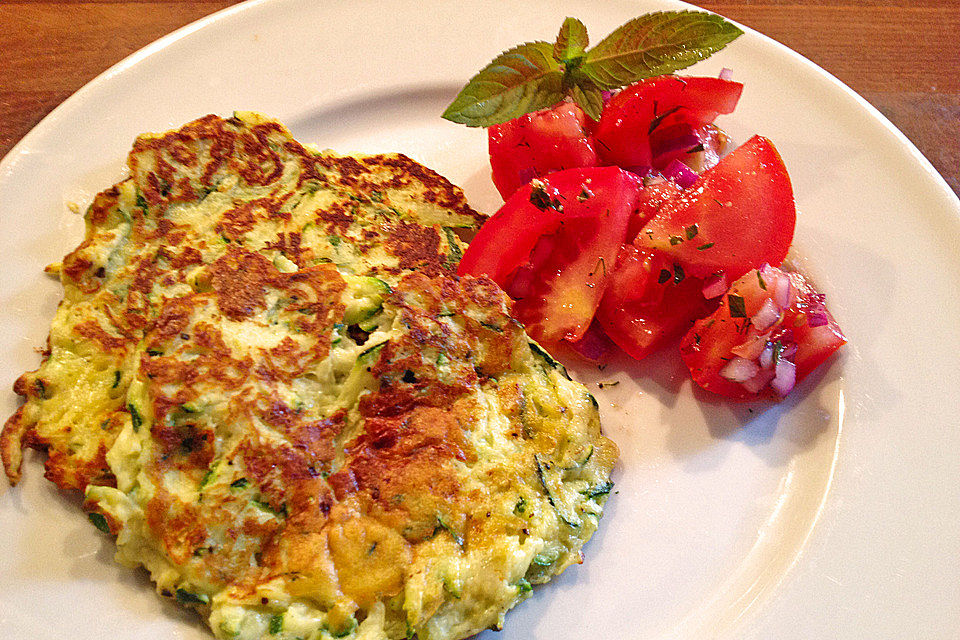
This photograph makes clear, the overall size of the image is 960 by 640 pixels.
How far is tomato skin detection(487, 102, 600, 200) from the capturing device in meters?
2.63

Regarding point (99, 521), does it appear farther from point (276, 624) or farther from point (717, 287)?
point (717, 287)

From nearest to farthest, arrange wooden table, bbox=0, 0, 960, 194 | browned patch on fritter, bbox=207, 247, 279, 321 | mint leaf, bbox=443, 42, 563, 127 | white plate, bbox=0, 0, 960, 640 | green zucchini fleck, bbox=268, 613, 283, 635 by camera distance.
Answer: green zucchini fleck, bbox=268, 613, 283, 635 → white plate, bbox=0, 0, 960, 640 → browned patch on fritter, bbox=207, 247, 279, 321 → mint leaf, bbox=443, 42, 563, 127 → wooden table, bbox=0, 0, 960, 194

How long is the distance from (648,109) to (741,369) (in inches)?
41.1

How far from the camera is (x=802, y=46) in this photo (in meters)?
3.60

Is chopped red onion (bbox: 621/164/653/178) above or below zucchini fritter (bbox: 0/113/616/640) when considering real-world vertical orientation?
above

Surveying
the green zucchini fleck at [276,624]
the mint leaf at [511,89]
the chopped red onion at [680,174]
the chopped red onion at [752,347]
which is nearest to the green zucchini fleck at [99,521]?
the green zucchini fleck at [276,624]

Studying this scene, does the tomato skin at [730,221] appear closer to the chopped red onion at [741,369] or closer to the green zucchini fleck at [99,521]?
the chopped red onion at [741,369]

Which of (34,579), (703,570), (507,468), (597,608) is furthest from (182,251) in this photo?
(703,570)

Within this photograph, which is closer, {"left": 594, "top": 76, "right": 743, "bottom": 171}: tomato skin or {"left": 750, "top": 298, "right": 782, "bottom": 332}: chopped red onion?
{"left": 750, "top": 298, "right": 782, "bottom": 332}: chopped red onion

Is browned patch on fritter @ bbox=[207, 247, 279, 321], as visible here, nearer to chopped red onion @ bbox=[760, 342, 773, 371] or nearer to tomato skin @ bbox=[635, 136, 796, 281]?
tomato skin @ bbox=[635, 136, 796, 281]

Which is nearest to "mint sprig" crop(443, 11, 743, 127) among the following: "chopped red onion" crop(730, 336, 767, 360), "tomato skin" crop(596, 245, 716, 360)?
"tomato skin" crop(596, 245, 716, 360)

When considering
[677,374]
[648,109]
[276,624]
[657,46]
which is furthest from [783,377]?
[276,624]

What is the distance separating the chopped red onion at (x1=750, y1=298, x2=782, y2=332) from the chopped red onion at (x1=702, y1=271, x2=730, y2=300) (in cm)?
18

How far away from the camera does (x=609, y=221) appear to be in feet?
8.02
